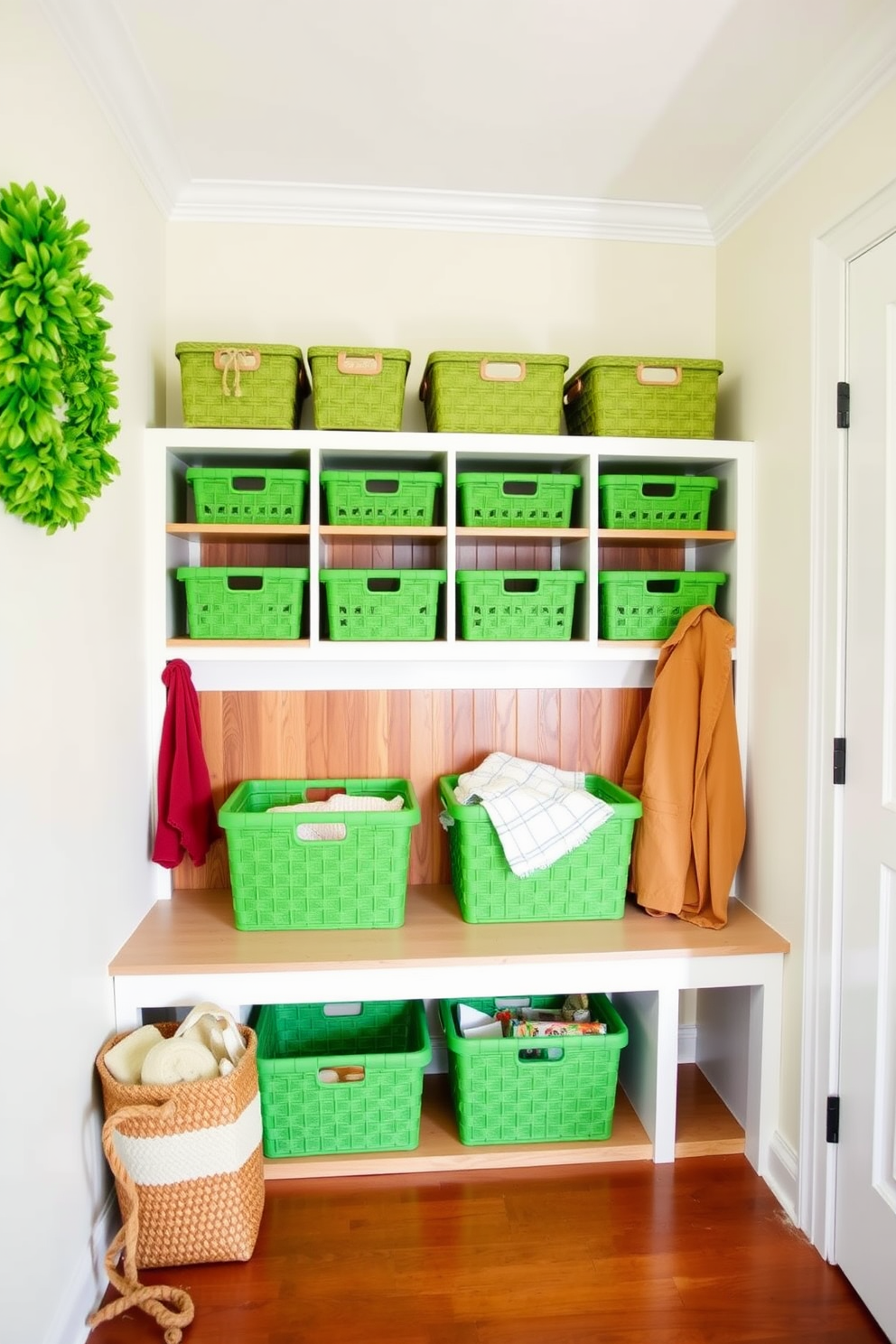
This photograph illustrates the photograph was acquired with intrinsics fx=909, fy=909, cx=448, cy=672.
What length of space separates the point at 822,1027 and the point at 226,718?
1725mm

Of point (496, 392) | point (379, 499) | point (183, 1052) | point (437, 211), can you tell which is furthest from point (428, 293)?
point (183, 1052)

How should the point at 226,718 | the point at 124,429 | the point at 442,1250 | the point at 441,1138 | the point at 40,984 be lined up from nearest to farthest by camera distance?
1. the point at 40,984
2. the point at 442,1250
3. the point at 124,429
4. the point at 441,1138
5. the point at 226,718

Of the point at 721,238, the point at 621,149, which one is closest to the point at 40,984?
the point at 621,149

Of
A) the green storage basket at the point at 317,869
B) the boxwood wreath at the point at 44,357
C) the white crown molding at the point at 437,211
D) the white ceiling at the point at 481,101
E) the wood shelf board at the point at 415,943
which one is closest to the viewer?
the boxwood wreath at the point at 44,357

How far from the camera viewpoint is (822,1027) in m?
2.05

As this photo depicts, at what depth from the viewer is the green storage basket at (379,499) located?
2346 mm

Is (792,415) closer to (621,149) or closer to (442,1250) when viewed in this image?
(621,149)

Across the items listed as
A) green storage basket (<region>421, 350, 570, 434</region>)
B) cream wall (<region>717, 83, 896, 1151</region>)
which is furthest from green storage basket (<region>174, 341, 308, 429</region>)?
cream wall (<region>717, 83, 896, 1151</region>)

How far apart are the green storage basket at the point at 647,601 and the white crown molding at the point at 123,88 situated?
1.54 m

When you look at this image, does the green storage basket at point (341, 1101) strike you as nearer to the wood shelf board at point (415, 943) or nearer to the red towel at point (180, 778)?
the wood shelf board at point (415, 943)

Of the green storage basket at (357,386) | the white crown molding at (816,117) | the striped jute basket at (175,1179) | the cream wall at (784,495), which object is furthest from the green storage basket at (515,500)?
the striped jute basket at (175,1179)

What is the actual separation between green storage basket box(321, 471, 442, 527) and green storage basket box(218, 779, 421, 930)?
0.76 metres

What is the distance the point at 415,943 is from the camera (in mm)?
2252

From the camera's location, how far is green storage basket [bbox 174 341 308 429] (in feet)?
7.53
